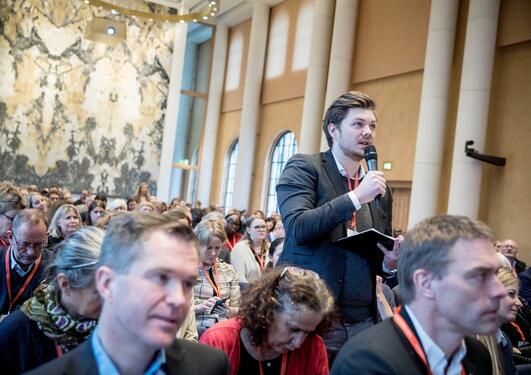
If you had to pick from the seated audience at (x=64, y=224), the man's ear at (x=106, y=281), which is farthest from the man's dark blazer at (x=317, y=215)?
the seated audience at (x=64, y=224)

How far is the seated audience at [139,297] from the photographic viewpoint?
1510 mm

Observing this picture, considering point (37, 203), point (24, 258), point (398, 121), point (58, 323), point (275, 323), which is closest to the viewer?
point (58, 323)

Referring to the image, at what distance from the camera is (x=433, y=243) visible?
77.5 inches

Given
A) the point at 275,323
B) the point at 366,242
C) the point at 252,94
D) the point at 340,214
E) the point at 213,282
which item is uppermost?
the point at 252,94

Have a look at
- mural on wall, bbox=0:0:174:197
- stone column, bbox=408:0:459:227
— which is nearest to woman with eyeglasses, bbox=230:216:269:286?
stone column, bbox=408:0:459:227

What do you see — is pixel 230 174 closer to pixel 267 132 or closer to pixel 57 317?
pixel 267 132

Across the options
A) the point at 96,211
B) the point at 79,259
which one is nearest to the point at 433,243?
the point at 79,259

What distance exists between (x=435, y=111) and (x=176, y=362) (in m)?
12.0

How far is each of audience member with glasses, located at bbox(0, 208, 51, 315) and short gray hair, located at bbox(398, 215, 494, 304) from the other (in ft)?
9.84

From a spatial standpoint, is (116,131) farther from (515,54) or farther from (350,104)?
(350,104)

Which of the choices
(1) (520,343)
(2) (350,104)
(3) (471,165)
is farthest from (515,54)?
(2) (350,104)

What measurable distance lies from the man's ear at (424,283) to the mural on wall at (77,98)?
Answer: 66.4 ft

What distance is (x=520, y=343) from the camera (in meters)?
5.43

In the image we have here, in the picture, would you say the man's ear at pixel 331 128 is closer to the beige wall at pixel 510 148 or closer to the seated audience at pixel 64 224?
the seated audience at pixel 64 224
